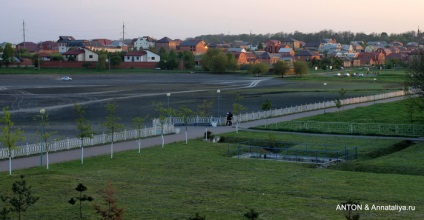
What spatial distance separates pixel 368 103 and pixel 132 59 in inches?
3003

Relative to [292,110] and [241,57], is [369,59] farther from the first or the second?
[292,110]

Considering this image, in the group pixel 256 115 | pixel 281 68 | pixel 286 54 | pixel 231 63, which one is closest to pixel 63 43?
pixel 286 54

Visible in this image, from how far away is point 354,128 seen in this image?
3725cm

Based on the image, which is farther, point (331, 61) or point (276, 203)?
point (331, 61)

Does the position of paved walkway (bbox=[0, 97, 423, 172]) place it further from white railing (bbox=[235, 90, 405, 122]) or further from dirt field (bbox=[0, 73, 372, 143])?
dirt field (bbox=[0, 73, 372, 143])

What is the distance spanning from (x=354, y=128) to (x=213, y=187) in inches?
750

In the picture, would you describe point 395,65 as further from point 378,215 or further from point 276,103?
point 378,215

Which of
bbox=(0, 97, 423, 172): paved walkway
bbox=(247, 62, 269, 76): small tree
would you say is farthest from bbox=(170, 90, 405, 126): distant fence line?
bbox=(247, 62, 269, 76): small tree

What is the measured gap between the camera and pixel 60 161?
2633 centimetres

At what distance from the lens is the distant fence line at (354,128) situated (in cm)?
3588

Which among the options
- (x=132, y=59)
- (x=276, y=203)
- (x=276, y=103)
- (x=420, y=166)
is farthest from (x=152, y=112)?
(x=132, y=59)

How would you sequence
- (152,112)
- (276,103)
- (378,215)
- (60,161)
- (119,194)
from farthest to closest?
(276,103)
(152,112)
(60,161)
(119,194)
(378,215)

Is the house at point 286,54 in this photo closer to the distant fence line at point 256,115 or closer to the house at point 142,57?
the house at point 142,57

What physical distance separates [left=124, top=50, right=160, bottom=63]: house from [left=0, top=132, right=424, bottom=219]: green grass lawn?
99.9m
